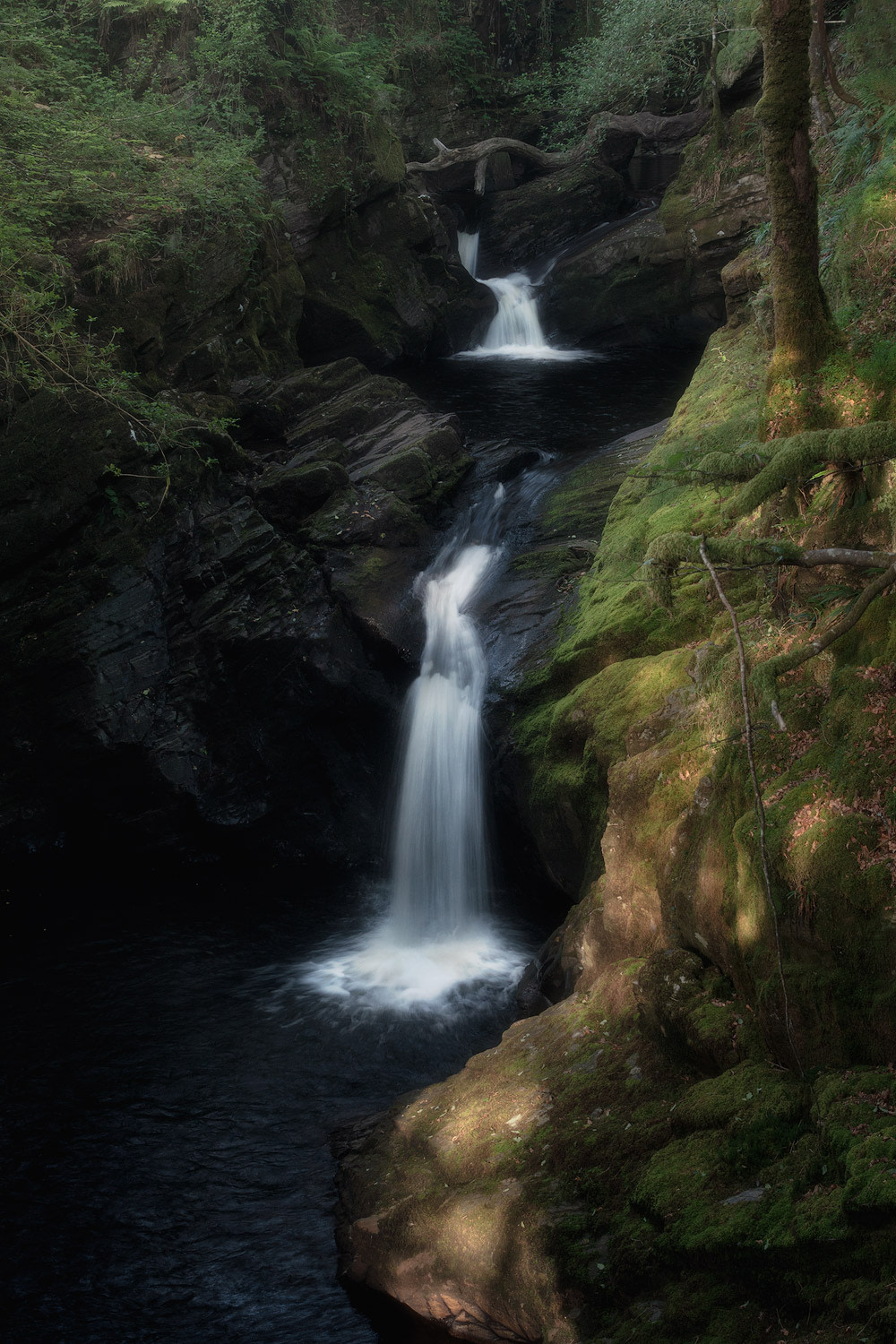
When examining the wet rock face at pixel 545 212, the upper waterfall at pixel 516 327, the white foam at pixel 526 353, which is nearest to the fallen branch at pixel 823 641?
the white foam at pixel 526 353

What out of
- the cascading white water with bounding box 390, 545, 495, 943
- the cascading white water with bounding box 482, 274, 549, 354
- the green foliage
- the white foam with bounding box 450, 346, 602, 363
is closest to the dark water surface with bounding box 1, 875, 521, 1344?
the cascading white water with bounding box 390, 545, 495, 943

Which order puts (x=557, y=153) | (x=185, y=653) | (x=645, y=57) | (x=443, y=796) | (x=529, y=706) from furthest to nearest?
(x=557, y=153), (x=645, y=57), (x=185, y=653), (x=443, y=796), (x=529, y=706)

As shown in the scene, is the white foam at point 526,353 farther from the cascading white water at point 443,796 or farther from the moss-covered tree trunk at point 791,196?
the moss-covered tree trunk at point 791,196

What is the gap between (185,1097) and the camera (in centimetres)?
810

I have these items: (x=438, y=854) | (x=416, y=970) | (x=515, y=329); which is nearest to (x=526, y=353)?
(x=515, y=329)

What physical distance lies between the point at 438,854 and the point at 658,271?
16.5 meters

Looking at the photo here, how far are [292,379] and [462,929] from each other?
10678mm

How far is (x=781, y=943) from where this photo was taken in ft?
15.6

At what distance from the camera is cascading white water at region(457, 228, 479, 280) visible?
2589 cm

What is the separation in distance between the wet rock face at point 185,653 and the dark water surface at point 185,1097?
95 centimetres

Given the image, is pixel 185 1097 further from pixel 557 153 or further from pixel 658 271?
pixel 557 153

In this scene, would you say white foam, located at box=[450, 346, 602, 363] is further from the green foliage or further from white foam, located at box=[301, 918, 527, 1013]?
white foam, located at box=[301, 918, 527, 1013]

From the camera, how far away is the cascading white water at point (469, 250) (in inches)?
1019

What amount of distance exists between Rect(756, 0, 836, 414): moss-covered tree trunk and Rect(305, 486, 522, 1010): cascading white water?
6058mm
